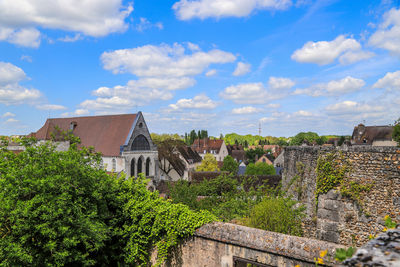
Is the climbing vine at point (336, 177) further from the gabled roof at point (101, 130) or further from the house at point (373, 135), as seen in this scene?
the house at point (373, 135)

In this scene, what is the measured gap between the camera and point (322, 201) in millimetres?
9102

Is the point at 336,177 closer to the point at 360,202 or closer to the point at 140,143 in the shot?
the point at 360,202

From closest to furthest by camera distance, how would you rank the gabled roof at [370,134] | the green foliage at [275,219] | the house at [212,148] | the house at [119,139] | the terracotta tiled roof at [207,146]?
the green foliage at [275,219] < the house at [119,139] < the gabled roof at [370,134] < the house at [212,148] < the terracotta tiled roof at [207,146]

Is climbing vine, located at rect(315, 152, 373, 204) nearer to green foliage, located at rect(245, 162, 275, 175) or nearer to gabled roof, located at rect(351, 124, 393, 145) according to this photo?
green foliage, located at rect(245, 162, 275, 175)

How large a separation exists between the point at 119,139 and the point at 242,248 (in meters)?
34.9

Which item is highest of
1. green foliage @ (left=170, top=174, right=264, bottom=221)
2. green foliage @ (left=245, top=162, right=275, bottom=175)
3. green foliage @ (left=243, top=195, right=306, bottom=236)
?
green foliage @ (left=243, top=195, right=306, bottom=236)

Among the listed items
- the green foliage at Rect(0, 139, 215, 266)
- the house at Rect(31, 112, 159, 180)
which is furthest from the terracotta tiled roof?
the green foliage at Rect(0, 139, 215, 266)

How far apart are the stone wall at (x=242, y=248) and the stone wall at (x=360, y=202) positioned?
9.87ft

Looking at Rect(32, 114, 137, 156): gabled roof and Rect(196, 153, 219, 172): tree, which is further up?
Rect(32, 114, 137, 156): gabled roof

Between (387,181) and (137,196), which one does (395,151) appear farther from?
(137,196)

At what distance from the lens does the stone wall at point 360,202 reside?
785 cm

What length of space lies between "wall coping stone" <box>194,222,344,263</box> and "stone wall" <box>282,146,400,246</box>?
3.01 m

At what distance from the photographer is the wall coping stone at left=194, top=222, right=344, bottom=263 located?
19.6 ft

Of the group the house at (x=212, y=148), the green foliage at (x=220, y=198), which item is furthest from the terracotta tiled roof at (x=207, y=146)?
the green foliage at (x=220, y=198)
